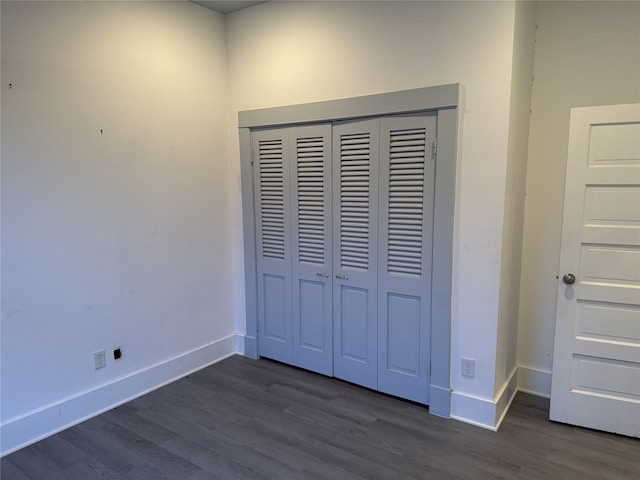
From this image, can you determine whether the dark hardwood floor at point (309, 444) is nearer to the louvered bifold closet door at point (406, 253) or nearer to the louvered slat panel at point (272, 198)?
the louvered bifold closet door at point (406, 253)

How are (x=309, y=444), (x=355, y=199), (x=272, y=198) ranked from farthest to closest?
(x=272, y=198), (x=355, y=199), (x=309, y=444)

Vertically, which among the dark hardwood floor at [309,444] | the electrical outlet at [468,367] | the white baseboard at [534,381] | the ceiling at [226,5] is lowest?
the dark hardwood floor at [309,444]

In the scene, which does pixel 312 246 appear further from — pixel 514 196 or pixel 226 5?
pixel 226 5

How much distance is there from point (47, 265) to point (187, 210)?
3.50 ft

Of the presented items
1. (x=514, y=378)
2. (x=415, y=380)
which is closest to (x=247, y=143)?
(x=415, y=380)

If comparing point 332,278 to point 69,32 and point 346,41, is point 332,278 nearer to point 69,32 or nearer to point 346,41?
Answer: point 346,41

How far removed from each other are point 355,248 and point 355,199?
36 centimetres

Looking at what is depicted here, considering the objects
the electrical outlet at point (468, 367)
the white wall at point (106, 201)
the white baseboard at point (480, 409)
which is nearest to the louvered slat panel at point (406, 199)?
the electrical outlet at point (468, 367)

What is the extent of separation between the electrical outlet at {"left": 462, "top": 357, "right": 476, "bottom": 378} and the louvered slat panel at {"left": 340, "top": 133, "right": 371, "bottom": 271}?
0.90m

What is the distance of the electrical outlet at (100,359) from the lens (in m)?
2.76

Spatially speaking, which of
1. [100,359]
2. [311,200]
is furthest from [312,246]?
[100,359]

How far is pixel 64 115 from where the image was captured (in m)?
2.50

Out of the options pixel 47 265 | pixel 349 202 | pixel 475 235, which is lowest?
pixel 47 265

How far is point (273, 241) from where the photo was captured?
11.3 ft
